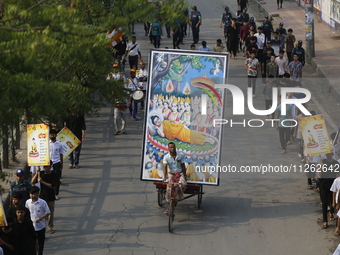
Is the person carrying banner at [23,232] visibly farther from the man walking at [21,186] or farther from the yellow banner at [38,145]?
the yellow banner at [38,145]

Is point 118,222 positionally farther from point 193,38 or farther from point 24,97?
point 193,38

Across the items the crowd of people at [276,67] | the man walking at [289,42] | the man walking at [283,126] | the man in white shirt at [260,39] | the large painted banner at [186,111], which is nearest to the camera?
the crowd of people at [276,67]

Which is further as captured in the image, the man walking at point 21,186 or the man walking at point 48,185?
the man walking at point 48,185

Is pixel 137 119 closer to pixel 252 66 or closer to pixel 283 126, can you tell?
pixel 252 66

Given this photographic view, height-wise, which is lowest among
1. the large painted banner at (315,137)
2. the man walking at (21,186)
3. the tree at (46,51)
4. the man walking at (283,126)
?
the man walking at (283,126)

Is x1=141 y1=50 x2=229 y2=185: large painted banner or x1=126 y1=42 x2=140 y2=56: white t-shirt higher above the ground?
x1=141 y1=50 x2=229 y2=185: large painted banner

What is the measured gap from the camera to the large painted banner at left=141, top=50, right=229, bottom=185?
49.1 feet

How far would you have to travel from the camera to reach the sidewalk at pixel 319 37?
24766 millimetres

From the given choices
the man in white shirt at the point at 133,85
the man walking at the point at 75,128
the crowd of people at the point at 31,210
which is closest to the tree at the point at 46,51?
the crowd of people at the point at 31,210

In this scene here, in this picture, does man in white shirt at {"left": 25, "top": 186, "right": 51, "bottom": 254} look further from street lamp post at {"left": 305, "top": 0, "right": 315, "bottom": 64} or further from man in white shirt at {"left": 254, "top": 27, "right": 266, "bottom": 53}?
street lamp post at {"left": 305, "top": 0, "right": 315, "bottom": 64}

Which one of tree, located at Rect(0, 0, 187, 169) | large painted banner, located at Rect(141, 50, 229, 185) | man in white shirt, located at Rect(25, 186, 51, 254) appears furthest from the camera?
large painted banner, located at Rect(141, 50, 229, 185)

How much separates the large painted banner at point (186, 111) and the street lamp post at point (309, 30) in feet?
41.8

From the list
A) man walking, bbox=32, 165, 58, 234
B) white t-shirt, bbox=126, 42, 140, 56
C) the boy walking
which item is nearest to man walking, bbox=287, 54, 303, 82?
the boy walking

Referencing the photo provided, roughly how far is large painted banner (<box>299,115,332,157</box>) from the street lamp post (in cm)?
1249
